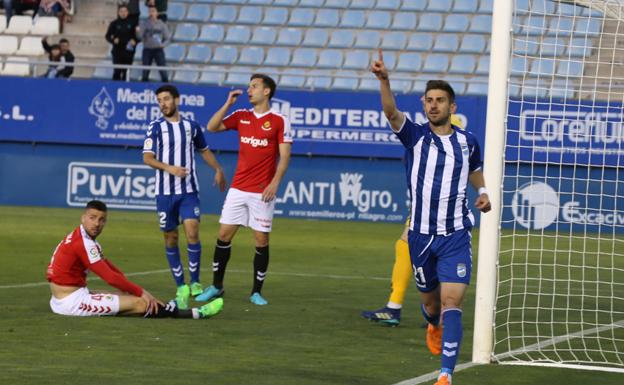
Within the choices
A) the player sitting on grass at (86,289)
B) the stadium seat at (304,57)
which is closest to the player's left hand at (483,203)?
the player sitting on grass at (86,289)

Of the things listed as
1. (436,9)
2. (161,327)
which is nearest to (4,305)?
(161,327)

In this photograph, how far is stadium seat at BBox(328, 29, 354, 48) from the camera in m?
27.8

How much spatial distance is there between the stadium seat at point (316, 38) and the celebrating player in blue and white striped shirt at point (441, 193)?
19.6m

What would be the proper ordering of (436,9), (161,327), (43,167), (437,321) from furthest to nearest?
1. (436,9)
2. (43,167)
3. (161,327)
4. (437,321)

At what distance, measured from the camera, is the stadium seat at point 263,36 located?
28.2 meters

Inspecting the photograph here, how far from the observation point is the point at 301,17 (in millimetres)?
28516

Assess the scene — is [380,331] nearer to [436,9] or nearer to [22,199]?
[22,199]

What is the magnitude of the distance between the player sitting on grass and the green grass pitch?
0.13 meters

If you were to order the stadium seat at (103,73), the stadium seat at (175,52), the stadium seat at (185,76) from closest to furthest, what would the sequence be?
the stadium seat at (185,76) → the stadium seat at (103,73) → the stadium seat at (175,52)

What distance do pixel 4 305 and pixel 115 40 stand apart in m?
15.1

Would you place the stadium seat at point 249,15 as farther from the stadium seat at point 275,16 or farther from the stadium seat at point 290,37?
the stadium seat at point 290,37

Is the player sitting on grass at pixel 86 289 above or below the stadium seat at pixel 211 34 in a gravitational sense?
below

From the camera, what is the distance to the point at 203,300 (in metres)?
12.3

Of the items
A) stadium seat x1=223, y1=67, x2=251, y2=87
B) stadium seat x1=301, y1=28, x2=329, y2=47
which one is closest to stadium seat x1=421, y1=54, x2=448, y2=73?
stadium seat x1=301, y1=28, x2=329, y2=47
